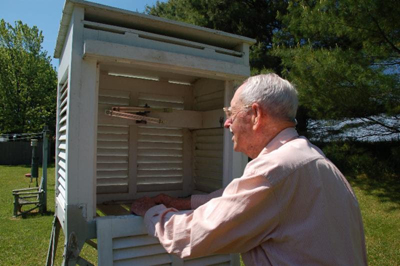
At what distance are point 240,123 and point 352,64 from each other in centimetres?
448

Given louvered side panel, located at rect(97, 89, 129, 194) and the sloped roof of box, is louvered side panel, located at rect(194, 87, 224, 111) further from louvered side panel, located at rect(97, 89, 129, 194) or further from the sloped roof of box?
louvered side panel, located at rect(97, 89, 129, 194)

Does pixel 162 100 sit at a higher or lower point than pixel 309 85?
lower

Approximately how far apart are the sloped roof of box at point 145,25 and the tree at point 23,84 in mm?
23041

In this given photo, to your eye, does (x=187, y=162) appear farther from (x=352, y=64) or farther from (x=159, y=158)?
(x=352, y=64)

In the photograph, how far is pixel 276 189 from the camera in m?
1.06

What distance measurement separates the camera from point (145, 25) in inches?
82.5

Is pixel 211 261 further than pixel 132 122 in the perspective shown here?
No

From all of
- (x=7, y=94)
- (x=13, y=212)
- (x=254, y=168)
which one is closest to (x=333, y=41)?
(x=254, y=168)

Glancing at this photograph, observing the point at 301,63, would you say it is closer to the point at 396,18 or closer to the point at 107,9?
the point at 396,18

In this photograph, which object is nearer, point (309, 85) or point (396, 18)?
point (396, 18)

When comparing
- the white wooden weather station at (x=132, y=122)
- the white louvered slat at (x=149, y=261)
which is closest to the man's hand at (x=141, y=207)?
the white wooden weather station at (x=132, y=122)

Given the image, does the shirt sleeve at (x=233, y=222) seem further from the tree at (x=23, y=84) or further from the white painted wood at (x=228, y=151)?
the tree at (x=23, y=84)

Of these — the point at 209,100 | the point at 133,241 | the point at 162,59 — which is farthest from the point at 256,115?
the point at 209,100

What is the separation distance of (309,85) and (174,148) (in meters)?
3.16
